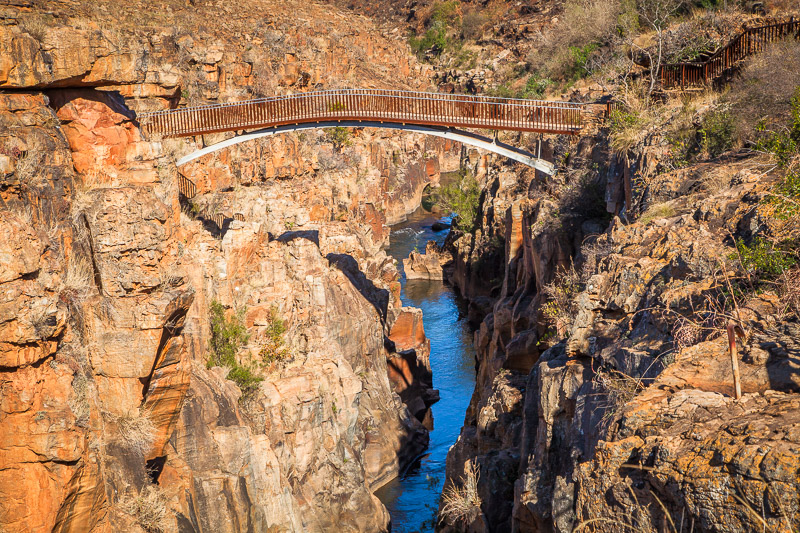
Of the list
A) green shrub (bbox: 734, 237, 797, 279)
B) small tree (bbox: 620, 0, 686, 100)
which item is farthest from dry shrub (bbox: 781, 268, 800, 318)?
small tree (bbox: 620, 0, 686, 100)

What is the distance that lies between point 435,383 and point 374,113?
1787cm

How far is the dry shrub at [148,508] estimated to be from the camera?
1694cm

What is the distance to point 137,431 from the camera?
17297 millimetres

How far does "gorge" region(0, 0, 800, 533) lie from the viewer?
9555 mm

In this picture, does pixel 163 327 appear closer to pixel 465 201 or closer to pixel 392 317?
pixel 392 317

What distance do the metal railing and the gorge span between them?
100 mm

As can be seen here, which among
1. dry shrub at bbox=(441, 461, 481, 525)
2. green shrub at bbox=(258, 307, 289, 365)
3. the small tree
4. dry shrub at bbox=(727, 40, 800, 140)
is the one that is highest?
the small tree

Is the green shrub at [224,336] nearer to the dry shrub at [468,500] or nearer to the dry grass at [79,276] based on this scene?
the dry grass at [79,276]

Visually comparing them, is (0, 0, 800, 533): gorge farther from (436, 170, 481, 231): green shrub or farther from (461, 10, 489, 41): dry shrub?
(461, 10, 489, 41): dry shrub

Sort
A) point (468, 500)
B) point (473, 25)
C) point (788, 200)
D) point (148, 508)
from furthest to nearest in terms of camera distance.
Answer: point (473, 25), point (468, 500), point (148, 508), point (788, 200)

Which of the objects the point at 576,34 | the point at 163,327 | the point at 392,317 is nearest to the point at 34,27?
the point at 163,327

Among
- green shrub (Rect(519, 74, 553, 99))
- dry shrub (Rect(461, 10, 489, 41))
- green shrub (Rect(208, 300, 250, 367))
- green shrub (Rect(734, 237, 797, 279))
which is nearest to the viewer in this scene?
green shrub (Rect(734, 237, 797, 279))

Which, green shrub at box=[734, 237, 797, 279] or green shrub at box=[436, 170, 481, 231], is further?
green shrub at box=[436, 170, 481, 231]

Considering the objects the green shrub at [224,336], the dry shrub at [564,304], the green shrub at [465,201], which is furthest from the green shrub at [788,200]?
the green shrub at [465,201]
